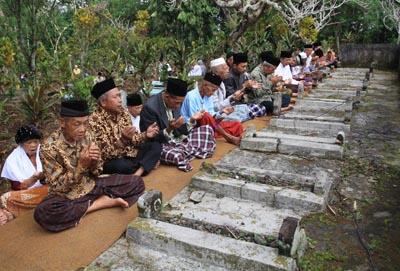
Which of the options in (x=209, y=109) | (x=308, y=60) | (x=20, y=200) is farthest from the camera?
(x=308, y=60)

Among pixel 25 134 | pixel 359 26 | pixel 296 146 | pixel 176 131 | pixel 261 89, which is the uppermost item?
pixel 359 26

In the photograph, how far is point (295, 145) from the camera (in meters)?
5.10

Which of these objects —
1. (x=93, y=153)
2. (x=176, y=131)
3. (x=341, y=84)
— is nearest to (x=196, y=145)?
(x=176, y=131)

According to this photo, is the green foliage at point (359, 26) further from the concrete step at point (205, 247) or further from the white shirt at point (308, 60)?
the concrete step at point (205, 247)

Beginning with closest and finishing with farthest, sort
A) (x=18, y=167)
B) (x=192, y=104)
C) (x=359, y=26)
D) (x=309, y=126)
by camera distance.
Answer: (x=18, y=167), (x=192, y=104), (x=309, y=126), (x=359, y=26)

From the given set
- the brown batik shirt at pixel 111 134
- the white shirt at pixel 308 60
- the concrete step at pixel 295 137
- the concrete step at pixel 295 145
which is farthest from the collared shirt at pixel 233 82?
the white shirt at pixel 308 60

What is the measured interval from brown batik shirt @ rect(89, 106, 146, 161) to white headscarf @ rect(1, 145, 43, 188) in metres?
0.75

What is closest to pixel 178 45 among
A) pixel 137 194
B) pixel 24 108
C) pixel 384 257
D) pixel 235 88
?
pixel 235 88

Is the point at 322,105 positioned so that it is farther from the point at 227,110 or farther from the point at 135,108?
the point at 135,108

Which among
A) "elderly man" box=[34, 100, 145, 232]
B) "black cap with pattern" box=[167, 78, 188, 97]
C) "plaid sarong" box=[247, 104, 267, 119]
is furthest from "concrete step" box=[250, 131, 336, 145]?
"elderly man" box=[34, 100, 145, 232]

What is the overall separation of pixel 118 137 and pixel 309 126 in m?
3.57

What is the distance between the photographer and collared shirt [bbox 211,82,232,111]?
618 cm

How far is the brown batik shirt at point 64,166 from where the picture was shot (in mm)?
3166

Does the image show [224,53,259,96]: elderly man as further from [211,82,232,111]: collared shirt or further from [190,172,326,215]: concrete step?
[190,172,326,215]: concrete step
